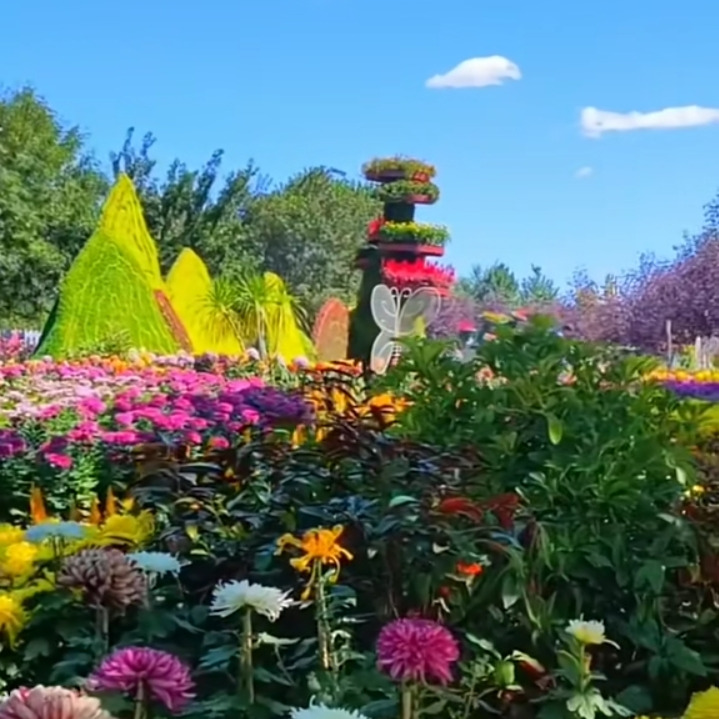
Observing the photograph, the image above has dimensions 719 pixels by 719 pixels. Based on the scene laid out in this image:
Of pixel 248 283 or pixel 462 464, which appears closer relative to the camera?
pixel 462 464

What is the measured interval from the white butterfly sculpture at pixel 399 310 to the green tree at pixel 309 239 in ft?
59.5

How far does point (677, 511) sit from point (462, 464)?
44 centimetres

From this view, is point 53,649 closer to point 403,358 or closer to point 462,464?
point 462,464

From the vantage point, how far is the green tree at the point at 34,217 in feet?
75.5

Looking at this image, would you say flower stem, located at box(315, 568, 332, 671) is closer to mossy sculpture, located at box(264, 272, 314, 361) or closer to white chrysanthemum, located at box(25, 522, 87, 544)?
white chrysanthemum, located at box(25, 522, 87, 544)

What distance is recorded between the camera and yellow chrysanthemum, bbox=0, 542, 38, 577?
2.21 m

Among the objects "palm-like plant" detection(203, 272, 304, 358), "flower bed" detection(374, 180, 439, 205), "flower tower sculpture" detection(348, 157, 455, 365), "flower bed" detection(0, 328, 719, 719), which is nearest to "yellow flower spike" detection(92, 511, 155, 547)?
"flower bed" detection(0, 328, 719, 719)

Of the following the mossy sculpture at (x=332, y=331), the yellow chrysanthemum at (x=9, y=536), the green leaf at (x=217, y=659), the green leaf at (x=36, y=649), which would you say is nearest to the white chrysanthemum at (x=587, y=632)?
the green leaf at (x=217, y=659)

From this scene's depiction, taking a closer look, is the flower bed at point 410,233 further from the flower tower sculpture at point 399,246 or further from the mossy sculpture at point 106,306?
the mossy sculpture at point 106,306

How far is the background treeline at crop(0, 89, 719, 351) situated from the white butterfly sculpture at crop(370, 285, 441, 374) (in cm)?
250

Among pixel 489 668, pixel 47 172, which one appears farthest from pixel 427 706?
pixel 47 172

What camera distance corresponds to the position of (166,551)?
2227mm

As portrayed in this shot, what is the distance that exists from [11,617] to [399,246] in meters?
14.0

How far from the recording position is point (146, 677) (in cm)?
130
